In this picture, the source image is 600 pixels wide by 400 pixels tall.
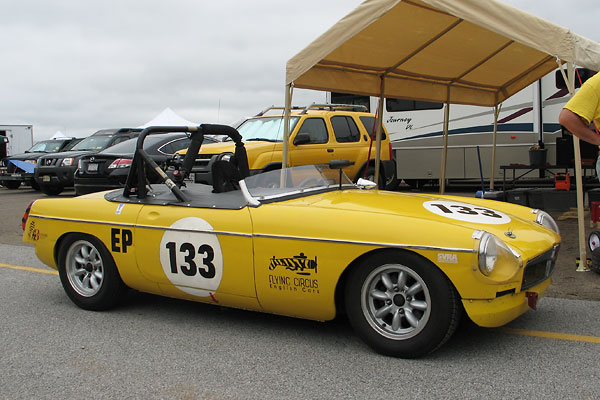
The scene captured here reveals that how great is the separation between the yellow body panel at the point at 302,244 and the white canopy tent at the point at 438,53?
82.2 inches

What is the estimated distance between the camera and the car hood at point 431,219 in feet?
10.6

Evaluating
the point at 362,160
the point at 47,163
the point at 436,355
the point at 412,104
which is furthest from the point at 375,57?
the point at 47,163

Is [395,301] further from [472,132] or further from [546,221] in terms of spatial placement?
[472,132]

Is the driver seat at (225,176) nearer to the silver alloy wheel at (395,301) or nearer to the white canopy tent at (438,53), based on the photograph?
the silver alloy wheel at (395,301)

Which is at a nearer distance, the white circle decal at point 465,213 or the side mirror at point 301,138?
the white circle decal at point 465,213

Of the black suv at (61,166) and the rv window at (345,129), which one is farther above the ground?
the rv window at (345,129)

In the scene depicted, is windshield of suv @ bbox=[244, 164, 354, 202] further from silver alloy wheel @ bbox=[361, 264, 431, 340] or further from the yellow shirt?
the yellow shirt

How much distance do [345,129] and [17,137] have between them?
2441cm

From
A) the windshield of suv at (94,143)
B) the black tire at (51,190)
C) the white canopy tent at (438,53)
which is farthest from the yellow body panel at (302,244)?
the windshield of suv at (94,143)

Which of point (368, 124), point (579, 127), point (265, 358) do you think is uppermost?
point (368, 124)

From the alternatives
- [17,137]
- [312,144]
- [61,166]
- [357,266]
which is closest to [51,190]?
[61,166]

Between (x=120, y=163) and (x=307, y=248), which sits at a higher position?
(x=120, y=163)

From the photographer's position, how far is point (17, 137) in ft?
96.4

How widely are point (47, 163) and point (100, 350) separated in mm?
12627
